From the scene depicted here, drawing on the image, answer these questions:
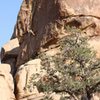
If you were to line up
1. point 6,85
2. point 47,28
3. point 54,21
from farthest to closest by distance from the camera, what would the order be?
1. point 47,28
2. point 54,21
3. point 6,85

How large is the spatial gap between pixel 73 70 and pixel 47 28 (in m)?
15.3

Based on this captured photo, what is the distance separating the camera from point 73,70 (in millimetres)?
26891

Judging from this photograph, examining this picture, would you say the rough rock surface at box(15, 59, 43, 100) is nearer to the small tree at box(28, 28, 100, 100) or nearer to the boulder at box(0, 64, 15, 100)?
the boulder at box(0, 64, 15, 100)

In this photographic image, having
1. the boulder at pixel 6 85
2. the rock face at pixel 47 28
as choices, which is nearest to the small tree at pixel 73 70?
the rock face at pixel 47 28

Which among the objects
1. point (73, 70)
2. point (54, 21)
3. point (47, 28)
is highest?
point (54, 21)

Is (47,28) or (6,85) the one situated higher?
(47,28)

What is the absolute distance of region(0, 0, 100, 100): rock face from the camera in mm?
37656

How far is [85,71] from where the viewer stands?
2684 centimetres

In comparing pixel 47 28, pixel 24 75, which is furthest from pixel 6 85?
pixel 47 28

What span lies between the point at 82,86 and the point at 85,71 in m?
0.96

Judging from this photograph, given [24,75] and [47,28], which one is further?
[47,28]

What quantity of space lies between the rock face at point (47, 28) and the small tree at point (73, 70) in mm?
7958

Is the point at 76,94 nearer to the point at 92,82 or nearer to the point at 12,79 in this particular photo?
the point at 92,82

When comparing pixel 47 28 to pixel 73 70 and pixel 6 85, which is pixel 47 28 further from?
pixel 73 70
